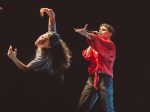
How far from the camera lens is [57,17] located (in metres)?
5.20

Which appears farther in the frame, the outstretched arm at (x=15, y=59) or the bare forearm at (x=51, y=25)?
the bare forearm at (x=51, y=25)

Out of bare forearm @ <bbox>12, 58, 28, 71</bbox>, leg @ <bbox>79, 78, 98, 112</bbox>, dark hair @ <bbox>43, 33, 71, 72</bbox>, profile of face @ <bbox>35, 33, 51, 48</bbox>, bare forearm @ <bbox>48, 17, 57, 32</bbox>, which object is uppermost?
bare forearm @ <bbox>48, 17, 57, 32</bbox>

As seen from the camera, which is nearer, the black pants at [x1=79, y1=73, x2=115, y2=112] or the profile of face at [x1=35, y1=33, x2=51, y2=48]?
the black pants at [x1=79, y1=73, x2=115, y2=112]

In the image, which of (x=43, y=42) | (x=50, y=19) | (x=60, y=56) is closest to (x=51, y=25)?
(x=50, y=19)

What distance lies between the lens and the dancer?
4.60 m

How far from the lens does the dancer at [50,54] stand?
15.1 ft

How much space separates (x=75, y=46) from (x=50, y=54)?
0.60m

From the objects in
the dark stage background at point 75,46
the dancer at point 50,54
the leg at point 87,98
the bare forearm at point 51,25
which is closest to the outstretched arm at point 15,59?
the dancer at point 50,54

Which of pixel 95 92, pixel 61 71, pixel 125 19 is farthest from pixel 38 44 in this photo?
pixel 125 19

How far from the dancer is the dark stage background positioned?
0.52ft

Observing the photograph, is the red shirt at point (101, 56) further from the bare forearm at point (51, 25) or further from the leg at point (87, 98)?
the bare forearm at point (51, 25)

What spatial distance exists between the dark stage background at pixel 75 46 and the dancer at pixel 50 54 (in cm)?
16

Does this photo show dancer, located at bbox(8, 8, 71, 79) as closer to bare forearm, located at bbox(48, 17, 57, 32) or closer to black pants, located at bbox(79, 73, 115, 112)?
bare forearm, located at bbox(48, 17, 57, 32)

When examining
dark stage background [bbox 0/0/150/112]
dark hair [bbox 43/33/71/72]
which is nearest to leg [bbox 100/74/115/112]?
dark hair [bbox 43/33/71/72]
